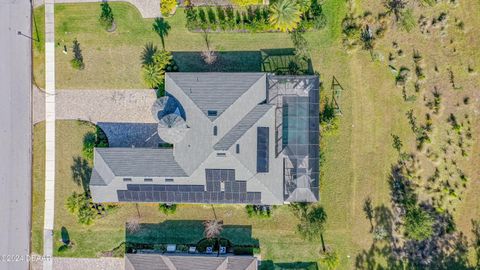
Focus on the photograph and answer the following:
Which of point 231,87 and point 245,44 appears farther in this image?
point 245,44

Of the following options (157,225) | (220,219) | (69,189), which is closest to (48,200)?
(69,189)

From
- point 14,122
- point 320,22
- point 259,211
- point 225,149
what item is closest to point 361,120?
point 320,22

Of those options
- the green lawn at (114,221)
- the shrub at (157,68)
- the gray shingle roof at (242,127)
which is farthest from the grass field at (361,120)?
the gray shingle roof at (242,127)

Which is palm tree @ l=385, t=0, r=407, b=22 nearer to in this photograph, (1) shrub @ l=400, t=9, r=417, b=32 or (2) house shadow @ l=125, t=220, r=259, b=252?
(1) shrub @ l=400, t=9, r=417, b=32

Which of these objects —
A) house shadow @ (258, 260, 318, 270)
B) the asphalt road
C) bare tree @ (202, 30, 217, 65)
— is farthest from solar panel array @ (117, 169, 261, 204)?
the asphalt road

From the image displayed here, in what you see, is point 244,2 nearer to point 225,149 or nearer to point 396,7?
point 225,149

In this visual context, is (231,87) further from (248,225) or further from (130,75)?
(248,225)
